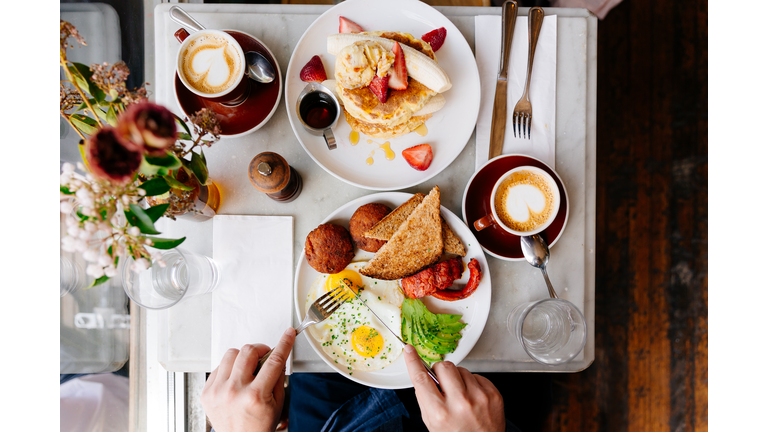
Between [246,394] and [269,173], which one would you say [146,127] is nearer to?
[269,173]

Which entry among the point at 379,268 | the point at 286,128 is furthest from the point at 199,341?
the point at 286,128

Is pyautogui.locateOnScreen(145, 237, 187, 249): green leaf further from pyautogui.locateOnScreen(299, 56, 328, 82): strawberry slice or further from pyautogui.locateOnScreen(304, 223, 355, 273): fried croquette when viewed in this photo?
pyautogui.locateOnScreen(299, 56, 328, 82): strawberry slice

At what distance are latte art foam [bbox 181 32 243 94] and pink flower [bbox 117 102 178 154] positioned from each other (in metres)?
0.63

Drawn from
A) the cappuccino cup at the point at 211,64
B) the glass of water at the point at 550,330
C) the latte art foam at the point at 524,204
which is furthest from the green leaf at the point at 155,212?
the glass of water at the point at 550,330

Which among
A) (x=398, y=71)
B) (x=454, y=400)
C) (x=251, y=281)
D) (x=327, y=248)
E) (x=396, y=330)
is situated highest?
(x=398, y=71)

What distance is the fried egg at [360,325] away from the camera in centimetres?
123

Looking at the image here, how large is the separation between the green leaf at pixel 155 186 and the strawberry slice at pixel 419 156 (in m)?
0.70

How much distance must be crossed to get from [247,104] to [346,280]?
2.15 feet

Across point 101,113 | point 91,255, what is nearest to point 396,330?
point 91,255

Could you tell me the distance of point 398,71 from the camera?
1.15 metres

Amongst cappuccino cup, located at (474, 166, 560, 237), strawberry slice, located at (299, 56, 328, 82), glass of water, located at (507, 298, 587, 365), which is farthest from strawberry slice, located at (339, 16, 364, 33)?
glass of water, located at (507, 298, 587, 365)

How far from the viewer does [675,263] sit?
1.97 metres

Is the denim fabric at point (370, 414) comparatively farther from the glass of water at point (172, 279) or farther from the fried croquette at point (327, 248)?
the glass of water at point (172, 279)

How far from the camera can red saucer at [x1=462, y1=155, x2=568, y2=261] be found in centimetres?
121
